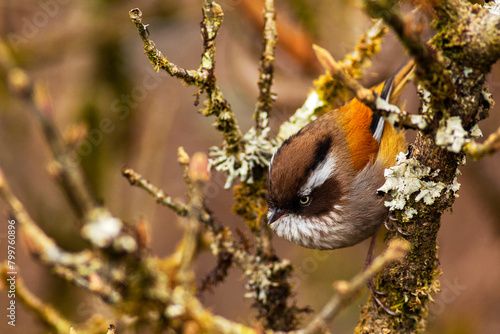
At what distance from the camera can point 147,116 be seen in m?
4.98

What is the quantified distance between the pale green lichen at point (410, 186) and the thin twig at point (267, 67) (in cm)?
84

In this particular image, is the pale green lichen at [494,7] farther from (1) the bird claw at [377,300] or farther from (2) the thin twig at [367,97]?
(1) the bird claw at [377,300]

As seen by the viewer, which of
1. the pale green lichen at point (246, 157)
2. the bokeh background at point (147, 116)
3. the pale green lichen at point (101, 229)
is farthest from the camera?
the bokeh background at point (147, 116)

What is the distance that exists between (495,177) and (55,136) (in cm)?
432

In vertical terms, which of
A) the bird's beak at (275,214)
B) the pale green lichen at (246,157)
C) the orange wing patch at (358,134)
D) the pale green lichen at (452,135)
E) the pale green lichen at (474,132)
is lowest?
the pale green lichen at (452,135)

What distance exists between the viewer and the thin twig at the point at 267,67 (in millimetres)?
2506

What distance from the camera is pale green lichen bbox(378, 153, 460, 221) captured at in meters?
1.77

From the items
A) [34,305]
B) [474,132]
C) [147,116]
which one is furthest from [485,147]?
[147,116]

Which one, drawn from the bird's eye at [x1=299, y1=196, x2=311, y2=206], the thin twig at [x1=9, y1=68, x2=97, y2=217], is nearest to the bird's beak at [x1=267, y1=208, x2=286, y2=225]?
the bird's eye at [x1=299, y1=196, x2=311, y2=206]

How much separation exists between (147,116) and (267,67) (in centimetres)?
276

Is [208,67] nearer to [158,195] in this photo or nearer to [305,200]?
[158,195]

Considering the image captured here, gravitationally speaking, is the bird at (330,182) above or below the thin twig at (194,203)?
above

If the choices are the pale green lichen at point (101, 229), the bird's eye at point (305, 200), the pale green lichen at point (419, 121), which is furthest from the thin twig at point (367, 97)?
the bird's eye at point (305, 200)

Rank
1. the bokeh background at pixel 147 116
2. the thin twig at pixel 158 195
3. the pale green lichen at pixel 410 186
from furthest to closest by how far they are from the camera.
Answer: the bokeh background at pixel 147 116 → the thin twig at pixel 158 195 → the pale green lichen at pixel 410 186
